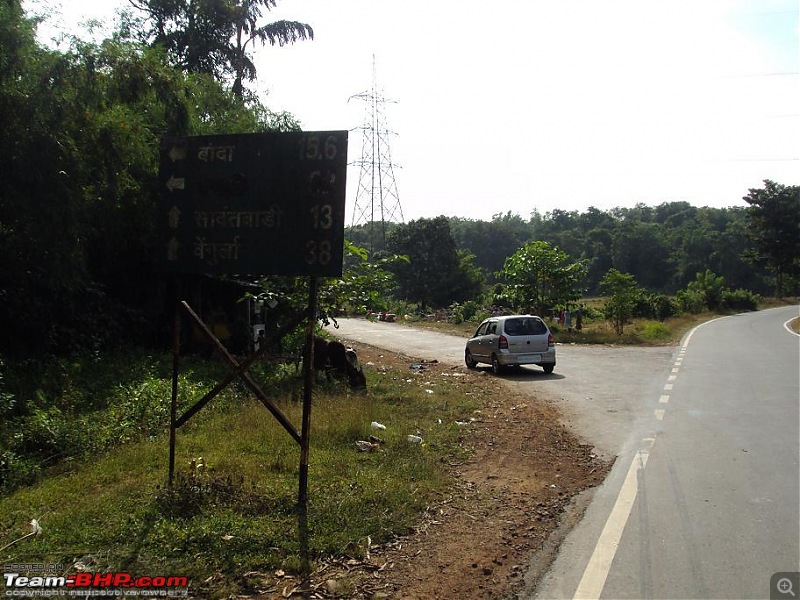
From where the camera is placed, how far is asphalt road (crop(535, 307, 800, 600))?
448cm

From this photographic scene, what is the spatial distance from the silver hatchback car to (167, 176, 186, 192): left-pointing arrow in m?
11.9

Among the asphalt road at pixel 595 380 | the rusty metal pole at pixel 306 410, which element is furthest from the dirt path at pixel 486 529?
the rusty metal pole at pixel 306 410

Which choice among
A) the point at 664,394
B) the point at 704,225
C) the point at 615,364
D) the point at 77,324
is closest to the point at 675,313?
the point at 615,364

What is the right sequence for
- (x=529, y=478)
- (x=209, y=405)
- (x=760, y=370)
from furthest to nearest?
1. (x=760, y=370)
2. (x=209, y=405)
3. (x=529, y=478)

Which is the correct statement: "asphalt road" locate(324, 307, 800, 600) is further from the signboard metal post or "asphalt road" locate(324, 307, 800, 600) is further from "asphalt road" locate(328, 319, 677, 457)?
the signboard metal post

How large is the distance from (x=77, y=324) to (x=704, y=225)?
10077 centimetres

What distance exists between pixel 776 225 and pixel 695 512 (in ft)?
242

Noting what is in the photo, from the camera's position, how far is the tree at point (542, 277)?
100 feet

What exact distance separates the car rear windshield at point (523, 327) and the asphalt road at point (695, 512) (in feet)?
18.8

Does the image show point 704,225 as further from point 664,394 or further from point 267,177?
point 267,177

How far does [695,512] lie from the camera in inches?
230

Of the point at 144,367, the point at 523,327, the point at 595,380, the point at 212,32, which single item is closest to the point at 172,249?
the point at 144,367

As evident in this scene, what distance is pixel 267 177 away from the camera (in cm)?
586

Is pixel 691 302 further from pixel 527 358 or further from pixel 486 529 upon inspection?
pixel 486 529
